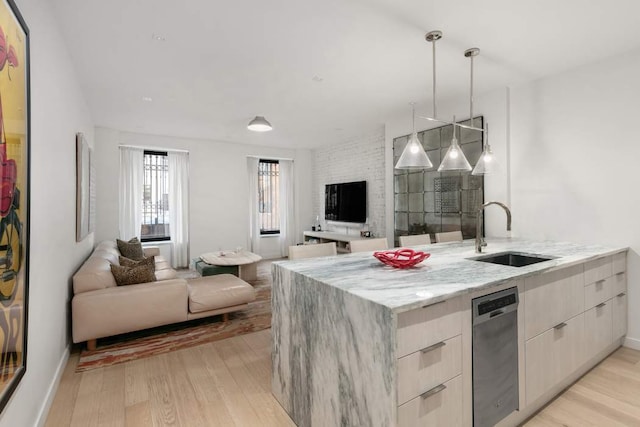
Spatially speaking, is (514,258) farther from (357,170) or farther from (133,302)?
(357,170)

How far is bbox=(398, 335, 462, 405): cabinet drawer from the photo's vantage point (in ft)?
4.14

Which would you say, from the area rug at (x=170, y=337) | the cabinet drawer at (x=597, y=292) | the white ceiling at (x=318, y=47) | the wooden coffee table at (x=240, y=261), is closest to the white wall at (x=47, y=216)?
the area rug at (x=170, y=337)

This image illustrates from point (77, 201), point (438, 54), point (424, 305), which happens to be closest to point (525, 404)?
point (424, 305)

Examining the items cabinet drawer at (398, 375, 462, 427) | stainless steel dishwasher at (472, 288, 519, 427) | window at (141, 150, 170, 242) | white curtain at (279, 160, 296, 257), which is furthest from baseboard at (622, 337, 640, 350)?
window at (141, 150, 170, 242)

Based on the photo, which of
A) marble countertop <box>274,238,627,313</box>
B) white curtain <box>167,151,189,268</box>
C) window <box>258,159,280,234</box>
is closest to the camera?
marble countertop <box>274,238,627,313</box>

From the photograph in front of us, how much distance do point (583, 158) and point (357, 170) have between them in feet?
12.4

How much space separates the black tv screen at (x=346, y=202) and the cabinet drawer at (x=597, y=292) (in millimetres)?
3799

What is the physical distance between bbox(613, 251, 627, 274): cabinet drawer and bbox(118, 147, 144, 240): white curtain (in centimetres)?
663

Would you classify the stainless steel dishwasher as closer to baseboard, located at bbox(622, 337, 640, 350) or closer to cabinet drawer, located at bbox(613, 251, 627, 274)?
cabinet drawer, located at bbox(613, 251, 627, 274)

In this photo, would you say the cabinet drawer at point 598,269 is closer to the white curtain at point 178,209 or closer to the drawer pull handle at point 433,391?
the drawer pull handle at point 433,391

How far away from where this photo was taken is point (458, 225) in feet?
13.0

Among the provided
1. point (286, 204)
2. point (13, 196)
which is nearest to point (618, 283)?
point (13, 196)

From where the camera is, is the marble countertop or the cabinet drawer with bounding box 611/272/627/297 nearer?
the marble countertop

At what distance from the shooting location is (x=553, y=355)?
194 centimetres
